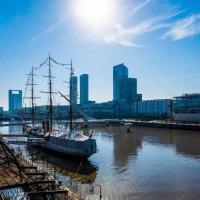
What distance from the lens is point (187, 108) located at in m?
180

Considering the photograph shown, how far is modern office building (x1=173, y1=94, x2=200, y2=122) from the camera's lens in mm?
161875

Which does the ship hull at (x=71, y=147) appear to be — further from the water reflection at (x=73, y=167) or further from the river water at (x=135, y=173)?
the river water at (x=135, y=173)

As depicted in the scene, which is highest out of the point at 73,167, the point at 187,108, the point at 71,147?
the point at 187,108

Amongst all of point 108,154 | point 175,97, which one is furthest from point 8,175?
point 175,97

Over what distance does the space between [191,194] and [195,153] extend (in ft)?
104

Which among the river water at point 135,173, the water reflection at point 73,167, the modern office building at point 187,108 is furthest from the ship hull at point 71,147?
the modern office building at point 187,108

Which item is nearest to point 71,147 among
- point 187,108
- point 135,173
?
point 135,173

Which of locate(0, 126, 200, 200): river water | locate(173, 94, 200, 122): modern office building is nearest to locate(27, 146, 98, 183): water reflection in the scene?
locate(0, 126, 200, 200): river water

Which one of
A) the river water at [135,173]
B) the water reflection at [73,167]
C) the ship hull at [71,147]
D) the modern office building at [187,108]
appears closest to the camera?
the river water at [135,173]

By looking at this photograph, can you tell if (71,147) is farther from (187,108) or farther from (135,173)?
(187,108)

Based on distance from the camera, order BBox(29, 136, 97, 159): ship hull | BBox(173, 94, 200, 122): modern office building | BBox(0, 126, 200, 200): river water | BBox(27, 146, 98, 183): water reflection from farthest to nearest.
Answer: BBox(173, 94, 200, 122): modern office building < BBox(29, 136, 97, 159): ship hull < BBox(27, 146, 98, 183): water reflection < BBox(0, 126, 200, 200): river water

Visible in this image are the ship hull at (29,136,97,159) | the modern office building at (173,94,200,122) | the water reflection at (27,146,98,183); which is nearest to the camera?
the water reflection at (27,146,98,183)

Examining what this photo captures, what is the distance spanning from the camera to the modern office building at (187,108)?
161875 mm

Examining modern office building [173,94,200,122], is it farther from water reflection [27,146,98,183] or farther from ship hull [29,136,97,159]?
water reflection [27,146,98,183]
